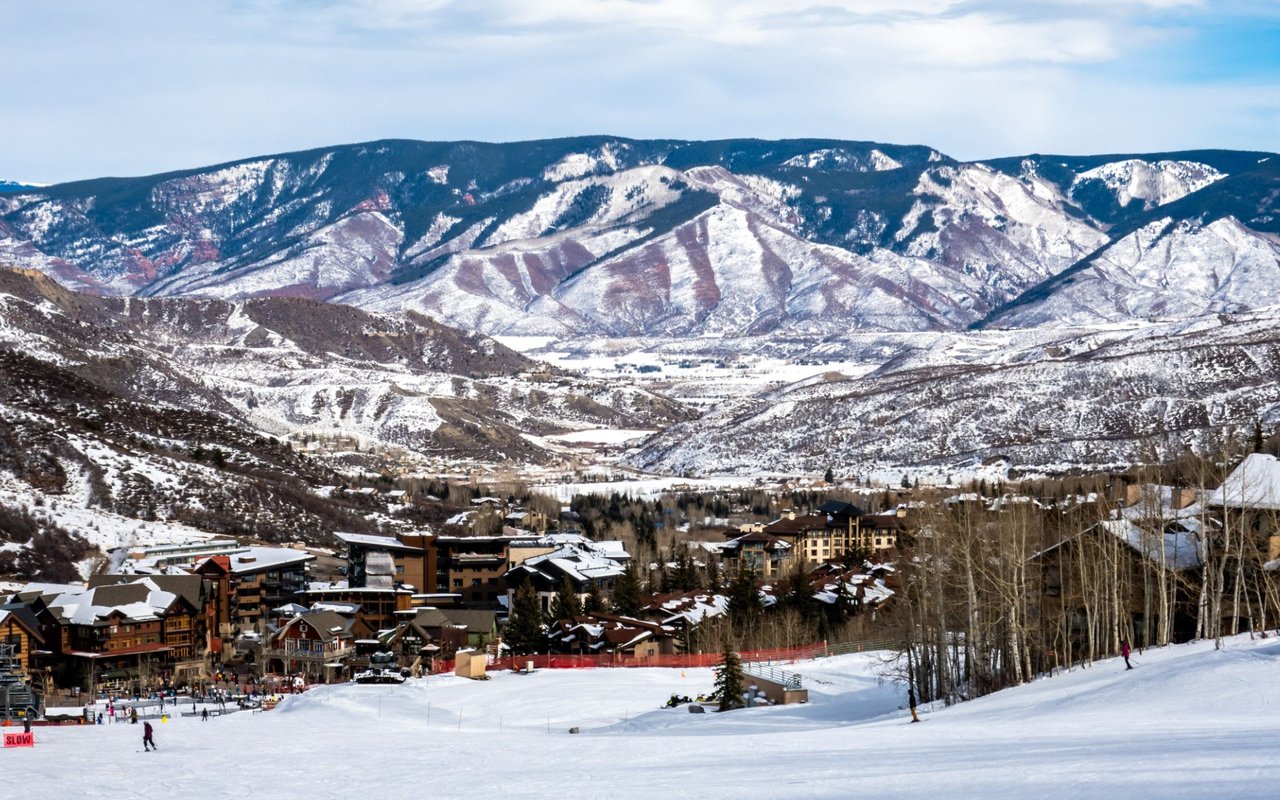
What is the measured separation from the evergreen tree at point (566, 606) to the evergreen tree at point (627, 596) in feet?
7.60

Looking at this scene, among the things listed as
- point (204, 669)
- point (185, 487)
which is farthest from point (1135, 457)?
point (204, 669)

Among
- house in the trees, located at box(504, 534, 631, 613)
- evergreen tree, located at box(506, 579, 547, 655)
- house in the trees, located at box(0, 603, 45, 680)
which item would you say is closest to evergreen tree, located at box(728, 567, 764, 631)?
evergreen tree, located at box(506, 579, 547, 655)

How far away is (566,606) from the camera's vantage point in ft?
327

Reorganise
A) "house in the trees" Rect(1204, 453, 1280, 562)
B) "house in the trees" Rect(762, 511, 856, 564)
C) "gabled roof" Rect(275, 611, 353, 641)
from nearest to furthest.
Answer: "house in the trees" Rect(1204, 453, 1280, 562), "gabled roof" Rect(275, 611, 353, 641), "house in the trees" Rect(762, 511, 856, 564)

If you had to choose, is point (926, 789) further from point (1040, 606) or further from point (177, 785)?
point (1040, 606)

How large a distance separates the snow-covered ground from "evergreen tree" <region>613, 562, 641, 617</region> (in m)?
30.6

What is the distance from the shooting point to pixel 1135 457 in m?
200

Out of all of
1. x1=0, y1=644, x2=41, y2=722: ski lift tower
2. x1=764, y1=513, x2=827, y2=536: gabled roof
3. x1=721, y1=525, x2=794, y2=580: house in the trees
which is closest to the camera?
x1=0, y1=644, x2=41, y2=722: ski lift tower

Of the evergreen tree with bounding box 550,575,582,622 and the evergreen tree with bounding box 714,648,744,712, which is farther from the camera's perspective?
the evergreen tree with bounding box 550,575,582,622

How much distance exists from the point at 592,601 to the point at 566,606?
19.4 feet

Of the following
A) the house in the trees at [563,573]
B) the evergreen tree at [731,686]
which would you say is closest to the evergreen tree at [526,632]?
the house in the trees at [563,573]

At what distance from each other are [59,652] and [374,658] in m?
24.7

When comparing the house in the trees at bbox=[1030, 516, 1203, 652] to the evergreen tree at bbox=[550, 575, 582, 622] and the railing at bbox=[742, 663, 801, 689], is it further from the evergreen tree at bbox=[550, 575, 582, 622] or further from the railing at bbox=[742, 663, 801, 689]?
the evergreen tree at bbox=[550, 575, 582, 622]

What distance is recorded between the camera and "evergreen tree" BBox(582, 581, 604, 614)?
10265 cm
